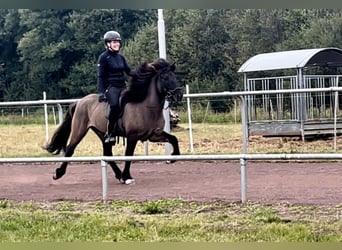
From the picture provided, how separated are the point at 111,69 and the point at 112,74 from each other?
7cm

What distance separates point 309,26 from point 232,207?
2802 centimetres

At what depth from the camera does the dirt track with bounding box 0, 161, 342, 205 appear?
21.6 feet

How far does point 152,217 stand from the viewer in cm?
532

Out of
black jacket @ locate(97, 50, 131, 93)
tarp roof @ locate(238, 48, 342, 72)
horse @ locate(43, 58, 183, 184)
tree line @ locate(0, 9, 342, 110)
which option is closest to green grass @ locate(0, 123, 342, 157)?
tarp roof @ locate(238, 48, 342, 72)

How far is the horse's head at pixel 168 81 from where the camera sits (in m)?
7.95

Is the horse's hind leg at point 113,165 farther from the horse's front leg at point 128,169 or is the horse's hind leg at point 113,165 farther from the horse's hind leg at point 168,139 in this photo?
the horse's hind leg at point 168,139

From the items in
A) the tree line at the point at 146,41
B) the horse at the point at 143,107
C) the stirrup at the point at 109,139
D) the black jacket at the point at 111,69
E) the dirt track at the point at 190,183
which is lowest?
the dirt track at the point at 190,183

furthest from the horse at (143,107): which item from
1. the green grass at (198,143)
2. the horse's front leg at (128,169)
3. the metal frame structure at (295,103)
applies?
the metal frame structure at (295,103)

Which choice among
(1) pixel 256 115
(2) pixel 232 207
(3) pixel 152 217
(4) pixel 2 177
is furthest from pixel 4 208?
(1) pixel 256 115

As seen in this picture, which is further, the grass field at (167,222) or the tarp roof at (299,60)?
the tarp roof at (299,60)

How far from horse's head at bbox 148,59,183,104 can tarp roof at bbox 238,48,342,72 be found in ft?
27.8

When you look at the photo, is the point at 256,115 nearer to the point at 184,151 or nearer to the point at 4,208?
the point at 184,151

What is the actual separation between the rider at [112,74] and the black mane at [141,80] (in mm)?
86

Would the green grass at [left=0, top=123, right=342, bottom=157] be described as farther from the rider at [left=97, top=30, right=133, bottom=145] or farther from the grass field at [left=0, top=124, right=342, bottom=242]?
the grass field at [left=0, top=124, right=342, bottom=242]
